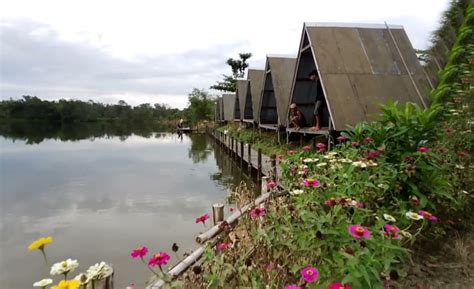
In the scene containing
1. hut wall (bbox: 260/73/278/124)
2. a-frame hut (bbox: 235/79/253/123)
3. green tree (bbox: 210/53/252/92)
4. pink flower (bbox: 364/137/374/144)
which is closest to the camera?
pink flower (bbox: 364/137/374/144)

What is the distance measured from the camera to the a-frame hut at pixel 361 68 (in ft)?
27.7

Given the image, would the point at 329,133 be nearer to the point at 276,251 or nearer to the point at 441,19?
the point at 441,19

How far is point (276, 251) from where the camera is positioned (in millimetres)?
2377

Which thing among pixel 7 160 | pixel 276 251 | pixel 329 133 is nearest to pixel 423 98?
pixel 329 133

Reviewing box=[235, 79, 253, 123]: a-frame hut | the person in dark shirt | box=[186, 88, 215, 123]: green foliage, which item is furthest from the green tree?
the person in dark shirt

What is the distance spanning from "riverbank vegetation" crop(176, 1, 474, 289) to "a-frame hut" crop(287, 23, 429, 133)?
3.85 m

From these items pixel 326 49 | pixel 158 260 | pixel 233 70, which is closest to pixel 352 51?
pixel 326 49

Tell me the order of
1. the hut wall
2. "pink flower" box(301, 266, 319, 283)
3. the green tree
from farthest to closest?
1. the green tree
2. the hut wall
3. "pink flower" box(301, 266, 319, 283)

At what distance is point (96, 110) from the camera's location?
75.4 m

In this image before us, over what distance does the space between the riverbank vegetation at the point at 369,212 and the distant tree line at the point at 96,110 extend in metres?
42.9

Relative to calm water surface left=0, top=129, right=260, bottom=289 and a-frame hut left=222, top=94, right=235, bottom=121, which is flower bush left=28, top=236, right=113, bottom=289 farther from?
a-frame hut left=222, top=94, right=235, bottom=121

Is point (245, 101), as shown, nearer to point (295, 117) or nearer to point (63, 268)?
point (295, 117)

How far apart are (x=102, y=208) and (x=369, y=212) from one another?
8089 millimetres

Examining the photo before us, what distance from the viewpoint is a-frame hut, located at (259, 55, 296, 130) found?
13.6 metres
